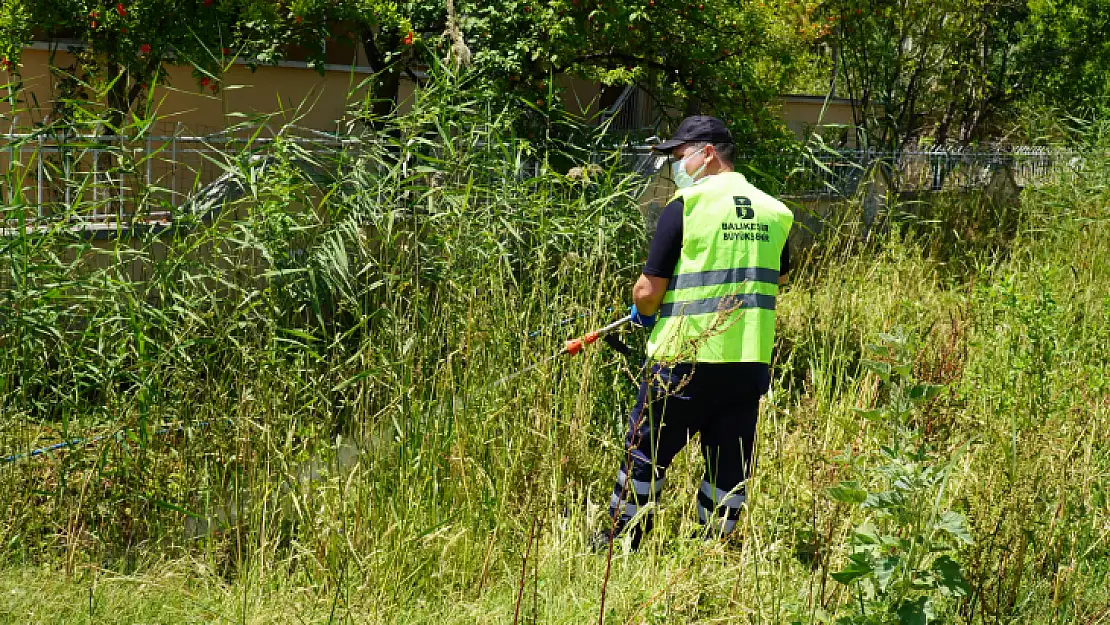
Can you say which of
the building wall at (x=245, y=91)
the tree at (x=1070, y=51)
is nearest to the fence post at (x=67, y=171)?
the building wall at (x=245, y=91)

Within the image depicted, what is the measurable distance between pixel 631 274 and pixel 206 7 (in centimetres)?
444

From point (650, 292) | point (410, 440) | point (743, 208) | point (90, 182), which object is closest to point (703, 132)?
point (743, 208)

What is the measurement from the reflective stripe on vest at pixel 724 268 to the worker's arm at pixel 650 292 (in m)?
0.03

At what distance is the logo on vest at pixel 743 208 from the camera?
12.8 feet

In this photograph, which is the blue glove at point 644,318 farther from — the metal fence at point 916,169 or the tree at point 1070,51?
the tree at point 1070,51

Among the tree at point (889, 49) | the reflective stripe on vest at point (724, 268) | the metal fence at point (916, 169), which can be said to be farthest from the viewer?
the tree at point (889, 49)

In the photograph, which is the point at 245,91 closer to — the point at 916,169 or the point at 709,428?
the point at 916,169

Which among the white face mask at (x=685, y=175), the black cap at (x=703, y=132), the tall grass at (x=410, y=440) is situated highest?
the black cap at (x=703, y=132)

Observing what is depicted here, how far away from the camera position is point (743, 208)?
12.8ft

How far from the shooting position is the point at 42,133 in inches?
166

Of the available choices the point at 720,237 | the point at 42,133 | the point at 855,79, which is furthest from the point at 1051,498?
the point at 855,79

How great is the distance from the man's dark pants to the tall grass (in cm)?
15

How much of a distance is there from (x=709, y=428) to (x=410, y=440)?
3.66ft

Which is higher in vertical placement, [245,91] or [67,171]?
[67,171]
